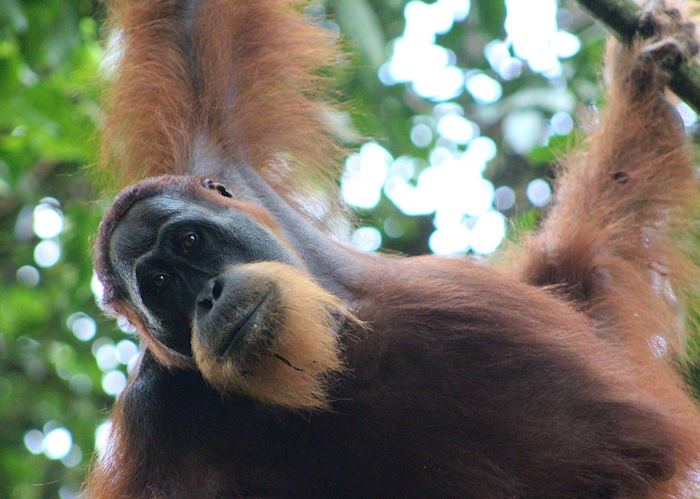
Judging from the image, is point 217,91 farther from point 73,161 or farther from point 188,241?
point 73,161

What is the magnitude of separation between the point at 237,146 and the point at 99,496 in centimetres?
156

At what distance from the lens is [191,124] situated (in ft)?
15.0

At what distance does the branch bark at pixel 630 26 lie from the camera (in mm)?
3957

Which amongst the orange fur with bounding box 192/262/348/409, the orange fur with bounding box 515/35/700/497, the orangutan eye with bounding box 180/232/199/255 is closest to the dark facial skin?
the orangutan eye with bounding box 180/232/199/255

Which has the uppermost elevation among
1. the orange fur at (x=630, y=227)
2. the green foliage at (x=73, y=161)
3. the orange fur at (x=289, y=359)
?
the orange fur at (x=289, y=359)

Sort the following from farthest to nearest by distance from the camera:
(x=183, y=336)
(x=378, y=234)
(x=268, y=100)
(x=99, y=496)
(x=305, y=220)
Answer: (x=378, y=234) → (x=268, y=100) → (x=305, y=220) → (x=99, y=496) → (x=183, y=336)

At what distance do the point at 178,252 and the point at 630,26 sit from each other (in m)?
2.06

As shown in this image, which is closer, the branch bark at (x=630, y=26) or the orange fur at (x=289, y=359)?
the orange fur at (x=289, y=359)

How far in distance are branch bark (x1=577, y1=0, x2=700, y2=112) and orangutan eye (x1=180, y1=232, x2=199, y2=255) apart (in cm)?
161

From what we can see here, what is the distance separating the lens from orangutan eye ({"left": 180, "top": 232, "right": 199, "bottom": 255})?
12.0 feet

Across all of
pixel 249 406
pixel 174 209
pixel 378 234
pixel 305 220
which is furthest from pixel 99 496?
pixel 378 234

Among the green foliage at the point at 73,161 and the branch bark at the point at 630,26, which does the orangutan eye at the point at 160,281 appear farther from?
the branch bark at the point at 630,26

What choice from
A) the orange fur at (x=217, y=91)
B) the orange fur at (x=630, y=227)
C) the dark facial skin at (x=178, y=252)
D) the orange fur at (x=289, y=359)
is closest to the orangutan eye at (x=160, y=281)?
the dark facial skin at (x=178, y=252)

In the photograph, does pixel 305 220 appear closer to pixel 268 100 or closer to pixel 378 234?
pixel 268 100
